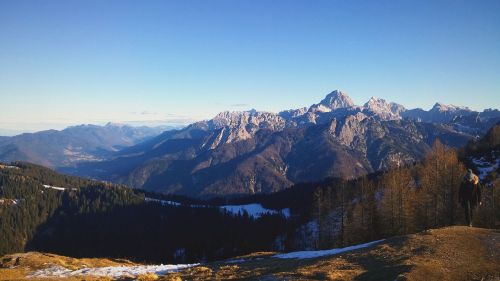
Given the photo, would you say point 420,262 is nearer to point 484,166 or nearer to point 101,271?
point 101,271

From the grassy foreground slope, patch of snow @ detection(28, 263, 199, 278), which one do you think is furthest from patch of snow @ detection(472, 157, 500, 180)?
patch of snow @ detection(28, 263, 199, 278)

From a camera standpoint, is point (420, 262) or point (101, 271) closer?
point (420, 262)

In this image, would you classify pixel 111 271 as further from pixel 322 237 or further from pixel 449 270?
pixel 322 237

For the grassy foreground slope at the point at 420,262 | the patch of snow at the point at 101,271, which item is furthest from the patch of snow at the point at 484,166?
the patch of snow at the point at 101,271

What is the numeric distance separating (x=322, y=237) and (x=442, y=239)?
62306mm

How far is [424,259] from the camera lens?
27.5m

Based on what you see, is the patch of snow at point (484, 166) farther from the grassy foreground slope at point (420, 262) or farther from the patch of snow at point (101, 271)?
the patch of snow at point (101, 271)

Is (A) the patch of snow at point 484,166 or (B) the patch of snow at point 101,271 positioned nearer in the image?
(B) the patch of snow at point 101,271

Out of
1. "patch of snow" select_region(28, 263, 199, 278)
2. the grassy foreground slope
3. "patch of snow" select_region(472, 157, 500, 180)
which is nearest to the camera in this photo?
the grassy foreground slope

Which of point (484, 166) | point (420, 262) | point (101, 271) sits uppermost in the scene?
point (420, 262)

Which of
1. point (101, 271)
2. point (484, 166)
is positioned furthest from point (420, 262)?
point (484, 166)

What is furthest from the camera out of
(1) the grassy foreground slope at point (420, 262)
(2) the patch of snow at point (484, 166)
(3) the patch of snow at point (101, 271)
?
(2) the patch of snow at point (484, 166)

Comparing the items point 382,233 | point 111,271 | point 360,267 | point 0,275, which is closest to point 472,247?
point 360,267

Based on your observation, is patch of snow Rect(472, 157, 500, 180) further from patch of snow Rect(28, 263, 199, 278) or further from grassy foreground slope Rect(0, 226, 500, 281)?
patch of snow Rect(28, 263, 199, 278)
